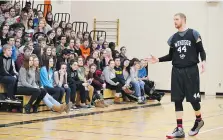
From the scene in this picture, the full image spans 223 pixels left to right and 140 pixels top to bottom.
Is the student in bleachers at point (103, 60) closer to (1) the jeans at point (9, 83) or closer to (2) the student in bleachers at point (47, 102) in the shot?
(2) the student in bleachers at point (47, 102)

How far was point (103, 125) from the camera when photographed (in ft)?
27.4

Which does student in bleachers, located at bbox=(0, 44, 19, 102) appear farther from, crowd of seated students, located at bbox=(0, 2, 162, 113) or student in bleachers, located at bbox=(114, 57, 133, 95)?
student in bleachers, located at bbox=(114, 57, 133, 95)

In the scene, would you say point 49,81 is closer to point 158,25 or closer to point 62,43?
point 62,43

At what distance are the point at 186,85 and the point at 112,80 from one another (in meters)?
6.16

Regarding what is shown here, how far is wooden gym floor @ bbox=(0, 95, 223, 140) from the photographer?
22.9ft

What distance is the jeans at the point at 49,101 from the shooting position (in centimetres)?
1015

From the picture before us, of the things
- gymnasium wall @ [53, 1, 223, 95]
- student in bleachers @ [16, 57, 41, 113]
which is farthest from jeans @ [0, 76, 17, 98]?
gymnasium wall @ [53, 1, 223, 95]

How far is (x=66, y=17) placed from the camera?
Answer: 19.1 meters

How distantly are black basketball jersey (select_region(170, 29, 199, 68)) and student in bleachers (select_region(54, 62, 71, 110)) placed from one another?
13.5ft

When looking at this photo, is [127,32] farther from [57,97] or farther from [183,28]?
[183,28]

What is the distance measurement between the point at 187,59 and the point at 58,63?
5.16 m

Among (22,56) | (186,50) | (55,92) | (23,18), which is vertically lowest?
(55,92)

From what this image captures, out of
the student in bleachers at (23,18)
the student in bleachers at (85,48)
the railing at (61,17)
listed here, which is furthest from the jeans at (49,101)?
the railing at (61,17)

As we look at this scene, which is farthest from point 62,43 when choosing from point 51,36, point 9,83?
point 9,83
